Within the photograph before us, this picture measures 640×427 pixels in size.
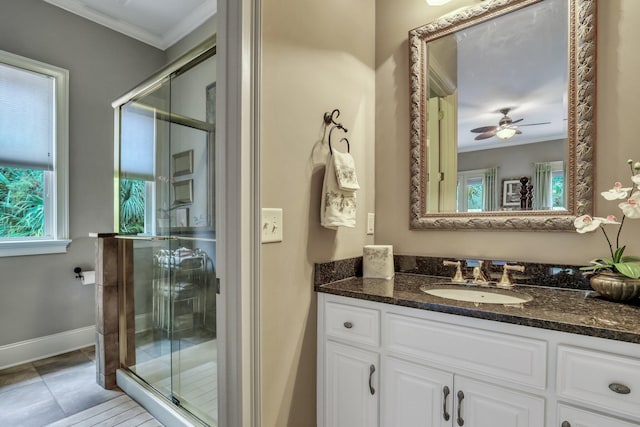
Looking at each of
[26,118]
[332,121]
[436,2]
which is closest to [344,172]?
[332,121]

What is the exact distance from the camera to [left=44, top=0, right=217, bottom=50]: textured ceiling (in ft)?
8.89

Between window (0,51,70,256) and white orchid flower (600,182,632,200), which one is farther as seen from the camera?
window (0,51,70,256)

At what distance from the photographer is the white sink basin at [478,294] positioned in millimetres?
1285

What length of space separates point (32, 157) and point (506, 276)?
3.41 meters

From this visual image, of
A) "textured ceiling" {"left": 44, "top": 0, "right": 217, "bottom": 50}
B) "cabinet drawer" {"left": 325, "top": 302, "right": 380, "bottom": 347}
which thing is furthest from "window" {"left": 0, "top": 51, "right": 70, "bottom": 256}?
"cabinet drawer" {"left": 325, "top": 302, "right": 380, "bottom": 347}

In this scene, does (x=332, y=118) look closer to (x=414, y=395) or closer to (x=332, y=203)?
(x=332, y=203)

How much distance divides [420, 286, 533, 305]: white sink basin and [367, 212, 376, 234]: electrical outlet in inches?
20.2

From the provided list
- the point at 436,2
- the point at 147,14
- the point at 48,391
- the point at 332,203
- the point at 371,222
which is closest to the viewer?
the point at 332,203

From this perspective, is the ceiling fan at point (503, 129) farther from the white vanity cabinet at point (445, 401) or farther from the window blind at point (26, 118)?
the window blind at point (26, 118)

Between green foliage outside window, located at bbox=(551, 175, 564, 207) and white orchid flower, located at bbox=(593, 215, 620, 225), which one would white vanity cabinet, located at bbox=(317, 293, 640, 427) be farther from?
green foliage outside window, located at bbox=(551, 175, 564, 207)

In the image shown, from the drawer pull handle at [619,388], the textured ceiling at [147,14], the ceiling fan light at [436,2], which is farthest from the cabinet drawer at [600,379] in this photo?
the textured ceiling at [147,14]

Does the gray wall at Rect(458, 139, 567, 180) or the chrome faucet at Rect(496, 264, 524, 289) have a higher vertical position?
the gray wall at Rect(458, 139, 567, 180)

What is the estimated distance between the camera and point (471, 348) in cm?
104

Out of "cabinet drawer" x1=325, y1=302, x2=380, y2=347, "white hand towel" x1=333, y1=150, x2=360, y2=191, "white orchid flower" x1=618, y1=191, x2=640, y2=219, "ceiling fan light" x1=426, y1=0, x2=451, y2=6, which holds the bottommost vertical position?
"cabinet drawer" x1=325, y1=302, x2=380, y2=347
